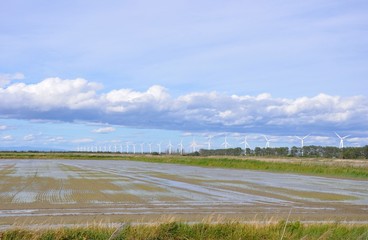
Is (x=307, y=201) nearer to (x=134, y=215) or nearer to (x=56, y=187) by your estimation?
(x=134, y=215)

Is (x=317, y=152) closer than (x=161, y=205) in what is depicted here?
No

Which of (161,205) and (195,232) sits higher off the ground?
(195,232)

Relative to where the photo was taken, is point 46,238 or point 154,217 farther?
point 154,217

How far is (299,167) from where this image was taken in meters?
55.9

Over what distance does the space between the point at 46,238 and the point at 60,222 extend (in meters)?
3.77

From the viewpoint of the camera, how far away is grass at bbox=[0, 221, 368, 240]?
10.1 meters

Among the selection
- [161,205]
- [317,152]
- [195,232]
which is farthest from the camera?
[317,152]

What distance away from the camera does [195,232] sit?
1084cm

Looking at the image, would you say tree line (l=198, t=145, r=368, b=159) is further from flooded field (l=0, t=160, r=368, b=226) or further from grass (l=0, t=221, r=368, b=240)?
grass (l=0, t=221, r=368, b=240)

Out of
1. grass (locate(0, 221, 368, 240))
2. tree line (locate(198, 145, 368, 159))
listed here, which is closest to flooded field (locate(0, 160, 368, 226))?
grass (locate(0, 221, 368, 240))

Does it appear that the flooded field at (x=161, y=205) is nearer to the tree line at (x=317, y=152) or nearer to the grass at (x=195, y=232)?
the grass at (x=195, y=232)

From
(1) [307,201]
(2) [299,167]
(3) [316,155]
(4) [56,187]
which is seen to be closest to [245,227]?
(1) [307,201]

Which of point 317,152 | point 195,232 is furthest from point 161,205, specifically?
point 317,152

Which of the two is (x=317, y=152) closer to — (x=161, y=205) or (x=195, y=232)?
(x=161, y=205)
